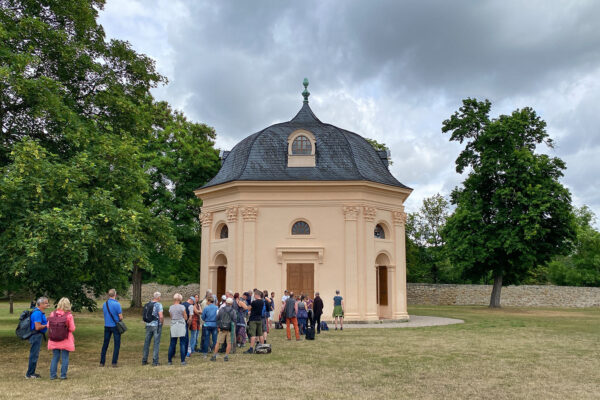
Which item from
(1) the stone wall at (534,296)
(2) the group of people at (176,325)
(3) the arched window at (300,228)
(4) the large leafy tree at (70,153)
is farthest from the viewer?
(1) the stone wall at (534,296)

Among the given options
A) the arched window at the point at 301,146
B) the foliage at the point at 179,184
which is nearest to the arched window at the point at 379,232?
the arched window at the point at 301,146

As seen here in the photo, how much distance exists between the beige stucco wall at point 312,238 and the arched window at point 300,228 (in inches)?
12.0

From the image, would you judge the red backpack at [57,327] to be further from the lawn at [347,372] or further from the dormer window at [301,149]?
the dormer window at [301,149]

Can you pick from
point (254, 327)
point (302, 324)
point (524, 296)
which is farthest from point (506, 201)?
point (254, 327)

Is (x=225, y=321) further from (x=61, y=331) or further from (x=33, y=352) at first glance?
(x=33, y=352)

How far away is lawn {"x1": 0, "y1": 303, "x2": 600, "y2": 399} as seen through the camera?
9219 millimetres

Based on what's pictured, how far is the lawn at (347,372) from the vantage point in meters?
9.22

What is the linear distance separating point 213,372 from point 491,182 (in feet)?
100

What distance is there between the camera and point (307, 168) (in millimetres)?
25422

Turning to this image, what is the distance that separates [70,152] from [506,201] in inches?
1154

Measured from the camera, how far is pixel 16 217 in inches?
516

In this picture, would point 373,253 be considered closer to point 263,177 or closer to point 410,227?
point 263,177

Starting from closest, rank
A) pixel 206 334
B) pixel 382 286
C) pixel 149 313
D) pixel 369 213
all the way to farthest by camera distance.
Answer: pixel 149 313 → pixel 206 334 → pixel 369 213 → pixel 382 286

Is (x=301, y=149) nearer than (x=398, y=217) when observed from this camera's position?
Yes
